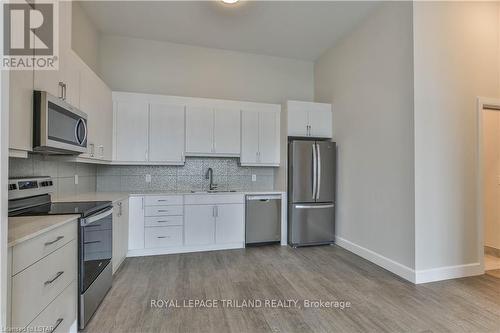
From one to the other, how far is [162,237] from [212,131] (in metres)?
1.72

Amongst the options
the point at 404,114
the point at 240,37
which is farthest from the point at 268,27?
the point at 404,114

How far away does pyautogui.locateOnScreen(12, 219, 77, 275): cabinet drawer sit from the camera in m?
1.21

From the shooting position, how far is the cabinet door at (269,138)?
4.22 m

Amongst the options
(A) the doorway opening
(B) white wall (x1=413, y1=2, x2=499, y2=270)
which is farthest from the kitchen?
(A) the doorway opening

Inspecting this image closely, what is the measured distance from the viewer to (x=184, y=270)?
3.01 metres

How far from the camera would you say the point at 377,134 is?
3.23 meters


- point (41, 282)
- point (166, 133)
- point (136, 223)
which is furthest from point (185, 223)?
point (41, 282)

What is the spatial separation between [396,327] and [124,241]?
299cm

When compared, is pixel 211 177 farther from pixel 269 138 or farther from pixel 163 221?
pixel 269 138

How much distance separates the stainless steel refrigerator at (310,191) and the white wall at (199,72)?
1303 mm

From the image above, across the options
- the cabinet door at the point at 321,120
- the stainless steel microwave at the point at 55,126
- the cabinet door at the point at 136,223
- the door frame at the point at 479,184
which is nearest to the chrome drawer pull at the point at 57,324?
the stainless steel microwave at the point at 55,126

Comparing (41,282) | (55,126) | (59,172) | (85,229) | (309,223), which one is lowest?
(309,223)

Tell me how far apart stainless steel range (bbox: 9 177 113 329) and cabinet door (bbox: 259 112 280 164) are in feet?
8.13

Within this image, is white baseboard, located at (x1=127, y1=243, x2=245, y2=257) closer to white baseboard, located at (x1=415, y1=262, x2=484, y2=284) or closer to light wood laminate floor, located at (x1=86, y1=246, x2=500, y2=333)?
light wood laminate floor, located at (x1=86, y1=246, x2=500, y2=333)
